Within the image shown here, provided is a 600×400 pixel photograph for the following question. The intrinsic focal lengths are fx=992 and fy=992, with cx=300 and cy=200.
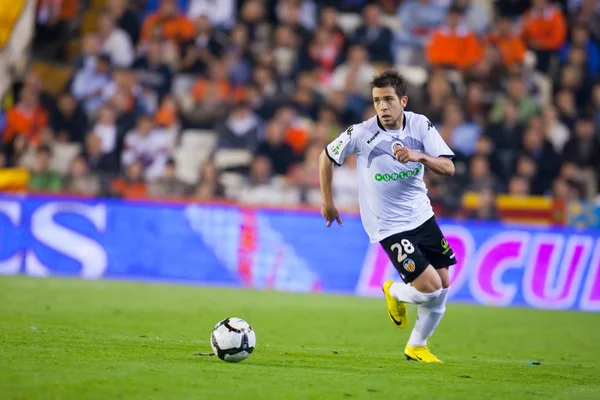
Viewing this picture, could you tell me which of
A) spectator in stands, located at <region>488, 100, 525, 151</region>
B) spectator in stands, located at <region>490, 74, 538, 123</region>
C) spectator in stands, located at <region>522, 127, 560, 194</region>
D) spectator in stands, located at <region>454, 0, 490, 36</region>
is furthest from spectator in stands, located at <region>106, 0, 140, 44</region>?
spectator in stands, located at <region>522, 127, 560, 194</region>

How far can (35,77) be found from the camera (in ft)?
68.2

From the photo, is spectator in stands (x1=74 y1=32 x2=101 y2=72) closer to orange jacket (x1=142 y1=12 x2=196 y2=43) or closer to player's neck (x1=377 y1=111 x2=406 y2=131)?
orange jacket (x1=142 y1=12 x2=196 y2=43)

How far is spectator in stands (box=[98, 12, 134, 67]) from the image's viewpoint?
2159 centimetres

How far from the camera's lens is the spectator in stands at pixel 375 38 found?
69.1ft

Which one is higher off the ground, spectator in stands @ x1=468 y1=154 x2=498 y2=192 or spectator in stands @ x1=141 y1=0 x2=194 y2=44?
spectator in stands @ x1=141 y1=0 x2=194 y2=44

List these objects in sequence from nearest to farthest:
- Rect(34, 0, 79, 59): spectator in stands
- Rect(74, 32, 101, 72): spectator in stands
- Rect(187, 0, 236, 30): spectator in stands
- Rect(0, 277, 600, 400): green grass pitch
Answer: Rect(0, 277, 600, 400): green grass pitch → Rect(74, 32, 101, 72): spectator in stands → Rect(187, 0, 236, 30): spectator in stands → Rect(34, 0, 79, 59): spectator in stands

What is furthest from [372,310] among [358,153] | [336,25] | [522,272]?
[336,25]

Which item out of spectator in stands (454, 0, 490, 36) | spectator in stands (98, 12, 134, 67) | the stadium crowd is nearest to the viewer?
the stadium crowd

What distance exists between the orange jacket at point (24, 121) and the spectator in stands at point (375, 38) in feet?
22.1

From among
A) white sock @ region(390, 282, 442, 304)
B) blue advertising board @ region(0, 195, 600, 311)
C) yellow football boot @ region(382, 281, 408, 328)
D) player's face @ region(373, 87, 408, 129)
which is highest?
player's face @ region(373, 87, 408, 129)

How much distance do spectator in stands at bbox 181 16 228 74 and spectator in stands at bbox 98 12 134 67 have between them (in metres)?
1.31

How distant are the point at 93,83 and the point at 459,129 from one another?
7.80 metres

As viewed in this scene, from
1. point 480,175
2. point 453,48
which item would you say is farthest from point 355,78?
point 480,175

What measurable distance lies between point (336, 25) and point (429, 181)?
544cm
